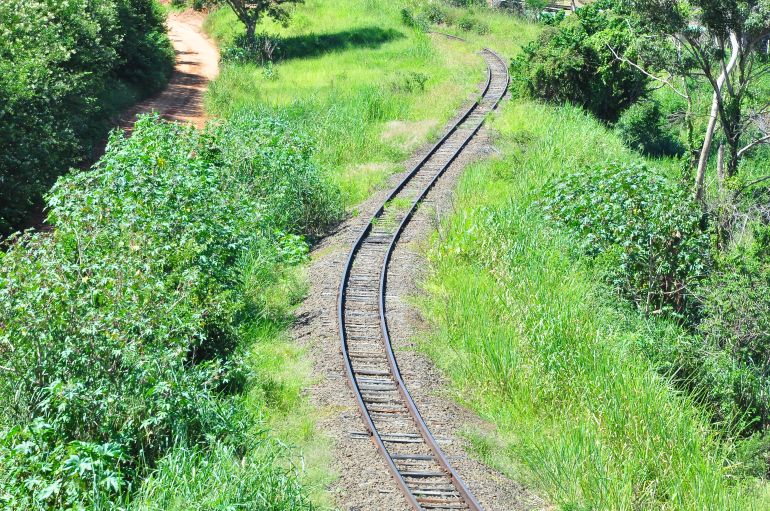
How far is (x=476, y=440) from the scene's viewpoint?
10.8 meters

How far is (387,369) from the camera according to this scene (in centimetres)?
1277

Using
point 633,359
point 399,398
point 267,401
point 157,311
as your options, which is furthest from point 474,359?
point 157,311

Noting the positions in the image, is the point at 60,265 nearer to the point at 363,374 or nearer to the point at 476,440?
the point at 363,374

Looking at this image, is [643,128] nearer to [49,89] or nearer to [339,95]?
[339,95]

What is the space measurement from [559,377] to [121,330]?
5951mm

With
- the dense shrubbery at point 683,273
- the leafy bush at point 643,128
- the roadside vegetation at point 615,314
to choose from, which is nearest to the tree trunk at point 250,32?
the leafy bush at point 643,128

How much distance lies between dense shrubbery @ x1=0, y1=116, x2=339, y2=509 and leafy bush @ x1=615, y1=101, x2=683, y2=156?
20.4 meters

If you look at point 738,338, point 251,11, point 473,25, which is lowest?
point 738,338

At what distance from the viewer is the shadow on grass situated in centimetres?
4150

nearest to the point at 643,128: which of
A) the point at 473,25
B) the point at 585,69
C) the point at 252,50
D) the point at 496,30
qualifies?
the point at 585,69

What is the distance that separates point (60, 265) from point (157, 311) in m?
1.43

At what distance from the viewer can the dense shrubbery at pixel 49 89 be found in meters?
22.2

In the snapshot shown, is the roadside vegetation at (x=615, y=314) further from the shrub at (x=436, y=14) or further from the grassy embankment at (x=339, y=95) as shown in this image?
the shrub at (x=436, y=14)

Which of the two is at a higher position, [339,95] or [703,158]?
[703,158]
